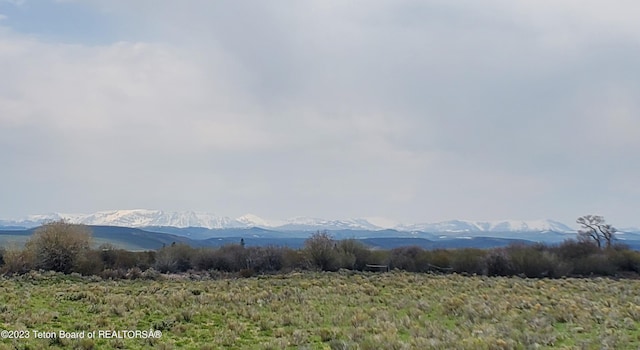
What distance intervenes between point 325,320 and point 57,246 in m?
29.7

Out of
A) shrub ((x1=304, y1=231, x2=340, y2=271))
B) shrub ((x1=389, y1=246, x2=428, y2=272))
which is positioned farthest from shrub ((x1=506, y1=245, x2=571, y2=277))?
shrub ((x1=304, y1=231, x2=340, y2=271))

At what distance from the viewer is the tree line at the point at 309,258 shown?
3675cm

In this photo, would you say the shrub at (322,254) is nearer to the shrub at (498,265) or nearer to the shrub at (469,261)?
the shrub at (469,261)

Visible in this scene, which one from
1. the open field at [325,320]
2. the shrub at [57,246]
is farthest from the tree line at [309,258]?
the open field at [325,320]

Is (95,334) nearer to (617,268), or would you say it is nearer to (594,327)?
(594,327)

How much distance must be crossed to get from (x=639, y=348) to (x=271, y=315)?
9180 millimetres

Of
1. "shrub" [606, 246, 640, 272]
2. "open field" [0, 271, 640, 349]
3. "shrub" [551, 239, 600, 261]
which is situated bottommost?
"open field" [0, 271, 640, 349]

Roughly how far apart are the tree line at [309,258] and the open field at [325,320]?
17.3 m

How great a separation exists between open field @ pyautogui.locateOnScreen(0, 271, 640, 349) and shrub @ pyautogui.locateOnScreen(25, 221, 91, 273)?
17380mm

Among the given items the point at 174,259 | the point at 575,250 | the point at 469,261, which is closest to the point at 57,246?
the point at 174,259

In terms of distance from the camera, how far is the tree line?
36750 mm

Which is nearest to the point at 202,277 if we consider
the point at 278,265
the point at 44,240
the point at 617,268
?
the point at 278,265

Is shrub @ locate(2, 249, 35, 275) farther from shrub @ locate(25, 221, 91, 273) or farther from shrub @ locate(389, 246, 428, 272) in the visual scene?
shrub @ locate(389, 246, 428, 272)

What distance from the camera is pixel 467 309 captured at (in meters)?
15.1
